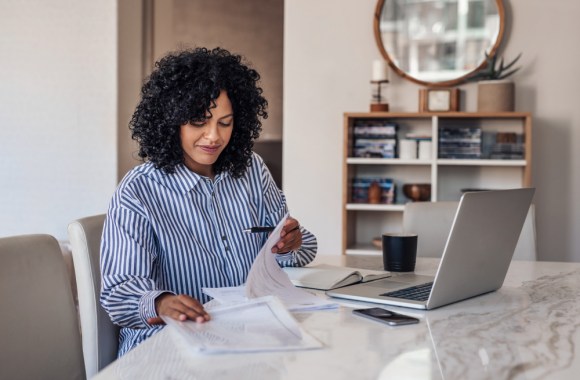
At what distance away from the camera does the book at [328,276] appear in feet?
5.04

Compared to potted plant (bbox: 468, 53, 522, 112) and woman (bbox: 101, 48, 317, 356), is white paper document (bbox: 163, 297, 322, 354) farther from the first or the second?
potted plant (bbox: 468, 53, 522, 112)

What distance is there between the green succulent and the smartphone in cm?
246

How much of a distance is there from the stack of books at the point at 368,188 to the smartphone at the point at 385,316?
2.34 meters

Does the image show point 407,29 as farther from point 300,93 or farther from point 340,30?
point 300,93

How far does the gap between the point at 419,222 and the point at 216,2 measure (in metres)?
3.77

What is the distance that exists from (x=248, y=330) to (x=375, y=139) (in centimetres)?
256

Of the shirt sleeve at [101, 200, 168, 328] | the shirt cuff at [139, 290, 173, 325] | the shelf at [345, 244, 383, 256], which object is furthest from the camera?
the shelf at [345, 244, 383, 256]

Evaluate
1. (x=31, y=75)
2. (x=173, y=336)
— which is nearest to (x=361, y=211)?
(x=31, y=75)

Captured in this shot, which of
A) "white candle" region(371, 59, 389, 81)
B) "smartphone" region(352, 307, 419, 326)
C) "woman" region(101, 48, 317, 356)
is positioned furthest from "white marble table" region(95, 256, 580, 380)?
"white candle" region(371, 59, 389, 81)

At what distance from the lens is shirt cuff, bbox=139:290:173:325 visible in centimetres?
127

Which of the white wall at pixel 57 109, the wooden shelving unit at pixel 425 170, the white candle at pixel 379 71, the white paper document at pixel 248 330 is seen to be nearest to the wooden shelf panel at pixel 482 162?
the wooden shelving unit at pixel 425 170

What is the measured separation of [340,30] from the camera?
149 inches

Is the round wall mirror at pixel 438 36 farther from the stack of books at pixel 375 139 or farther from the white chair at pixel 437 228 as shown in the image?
the white chair at pixel 437 228

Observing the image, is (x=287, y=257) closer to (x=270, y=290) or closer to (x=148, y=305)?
(x=270, y=290)
